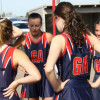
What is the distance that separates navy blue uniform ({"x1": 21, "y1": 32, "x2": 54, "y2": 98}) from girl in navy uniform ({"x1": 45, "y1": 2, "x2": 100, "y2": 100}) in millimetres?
1615

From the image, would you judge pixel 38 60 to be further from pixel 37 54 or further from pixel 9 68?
pixel 9 68

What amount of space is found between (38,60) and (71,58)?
1.76 meters

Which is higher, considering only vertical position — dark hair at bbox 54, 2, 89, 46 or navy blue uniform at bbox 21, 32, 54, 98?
dark hair at bbox 54, 2, 89, 46

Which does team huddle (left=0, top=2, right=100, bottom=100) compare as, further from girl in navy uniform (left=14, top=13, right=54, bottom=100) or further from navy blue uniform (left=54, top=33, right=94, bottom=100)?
girl in navy uniform (left=14, top=13, right=54, bottom=100)

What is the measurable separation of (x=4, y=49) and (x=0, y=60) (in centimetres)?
12

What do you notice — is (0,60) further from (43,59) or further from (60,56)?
(43,59)

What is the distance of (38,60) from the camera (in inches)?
180

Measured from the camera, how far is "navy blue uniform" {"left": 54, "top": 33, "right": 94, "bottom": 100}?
2.87 m

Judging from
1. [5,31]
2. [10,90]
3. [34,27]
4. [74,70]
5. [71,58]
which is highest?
[5,31]

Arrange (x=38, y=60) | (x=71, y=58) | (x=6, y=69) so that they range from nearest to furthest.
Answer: (x=6, y=69) → (x=71, y=58) → (x=38, y=60)

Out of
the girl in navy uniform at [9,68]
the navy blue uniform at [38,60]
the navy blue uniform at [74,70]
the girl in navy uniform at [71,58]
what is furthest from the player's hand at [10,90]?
the navy blue uniform at [38,60]

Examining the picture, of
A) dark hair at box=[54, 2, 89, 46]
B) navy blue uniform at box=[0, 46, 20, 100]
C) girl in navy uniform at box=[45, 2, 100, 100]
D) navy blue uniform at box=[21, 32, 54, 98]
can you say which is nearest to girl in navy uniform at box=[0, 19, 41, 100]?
navy blue uniform at box=[0, 46, 20, 100]

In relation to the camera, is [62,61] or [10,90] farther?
[62,61]

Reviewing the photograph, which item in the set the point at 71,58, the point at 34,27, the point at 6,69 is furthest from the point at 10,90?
the point at 34,27
